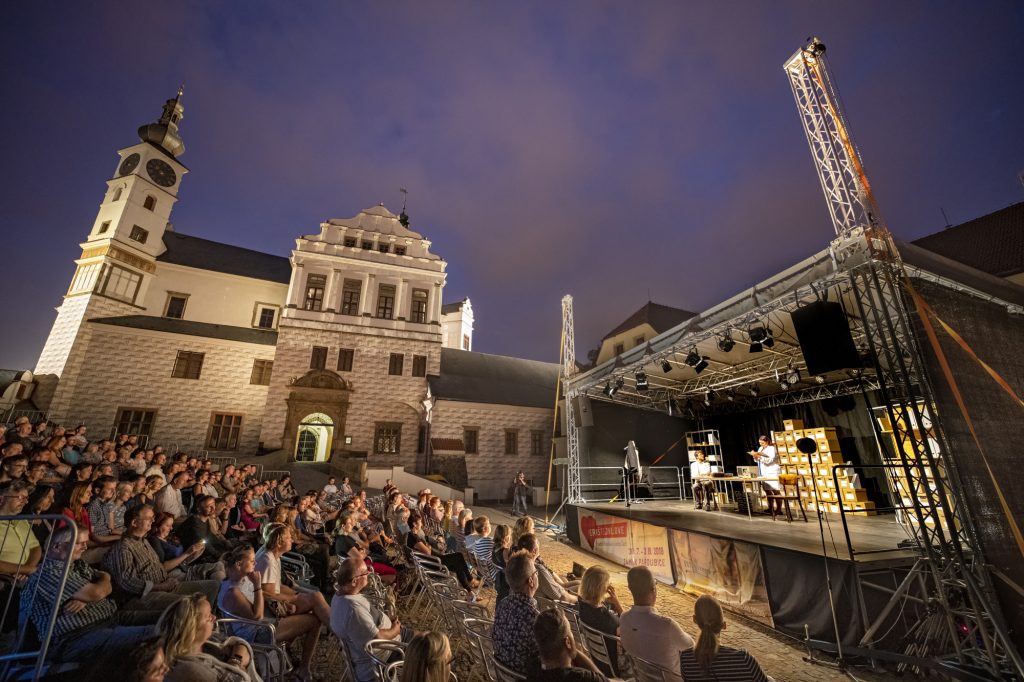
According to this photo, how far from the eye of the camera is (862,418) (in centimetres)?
1229

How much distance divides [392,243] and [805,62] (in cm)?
1915

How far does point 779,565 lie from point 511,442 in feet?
53.8

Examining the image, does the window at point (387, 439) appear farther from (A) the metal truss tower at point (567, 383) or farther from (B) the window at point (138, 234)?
(B) the window at point (138, 234)

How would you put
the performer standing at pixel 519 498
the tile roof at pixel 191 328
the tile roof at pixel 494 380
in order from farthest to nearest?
the tile roof at pixel 494 380 → the tile roof at pixel 191 328 → the performer standing at pixel 519 498

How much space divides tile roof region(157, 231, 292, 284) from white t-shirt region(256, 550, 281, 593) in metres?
22.4

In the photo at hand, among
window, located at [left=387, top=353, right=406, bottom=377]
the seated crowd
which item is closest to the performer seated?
the seated crowd

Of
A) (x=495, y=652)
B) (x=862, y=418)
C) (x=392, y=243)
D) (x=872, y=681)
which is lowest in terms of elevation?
(x=872, y=681)

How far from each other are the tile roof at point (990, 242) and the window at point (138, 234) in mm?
34814

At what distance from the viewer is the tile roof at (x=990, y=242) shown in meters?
14.7

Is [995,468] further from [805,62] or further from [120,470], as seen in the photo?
[120,470]

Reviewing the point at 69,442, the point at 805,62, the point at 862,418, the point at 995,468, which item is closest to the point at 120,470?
the point at 69,442

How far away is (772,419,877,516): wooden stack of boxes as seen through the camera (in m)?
11.4

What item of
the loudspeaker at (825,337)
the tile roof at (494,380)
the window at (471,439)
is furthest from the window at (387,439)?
the loudspeaker at (825,337)

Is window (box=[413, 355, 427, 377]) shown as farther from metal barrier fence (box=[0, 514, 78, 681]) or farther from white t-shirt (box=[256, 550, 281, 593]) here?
metal barrier fence (box=[0, 514, 78, 681])
